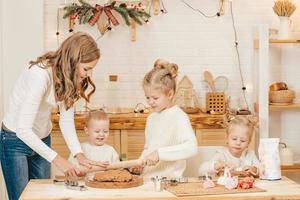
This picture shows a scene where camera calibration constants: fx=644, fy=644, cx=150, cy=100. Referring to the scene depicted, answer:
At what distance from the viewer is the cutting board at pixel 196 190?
2.85 meters

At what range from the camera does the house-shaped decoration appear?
516 centimetres

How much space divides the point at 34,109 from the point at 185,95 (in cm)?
215

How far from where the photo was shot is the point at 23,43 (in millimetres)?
5117

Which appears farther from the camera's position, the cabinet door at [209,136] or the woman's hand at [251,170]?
the cabinet door at [209,136]

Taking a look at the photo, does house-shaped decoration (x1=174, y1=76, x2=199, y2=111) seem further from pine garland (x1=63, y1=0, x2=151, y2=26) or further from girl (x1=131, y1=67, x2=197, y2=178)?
girl (x1=131, y1=67, x2=197, y2=178)

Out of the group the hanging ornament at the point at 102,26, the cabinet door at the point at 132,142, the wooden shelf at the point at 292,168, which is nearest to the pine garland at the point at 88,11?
the hanging ornament at the point at 102,26

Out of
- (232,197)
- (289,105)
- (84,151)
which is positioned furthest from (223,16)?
(232,197)

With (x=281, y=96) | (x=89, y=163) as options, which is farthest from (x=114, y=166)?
(x=281, y=96)

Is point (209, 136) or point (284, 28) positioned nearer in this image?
point (209, 136)

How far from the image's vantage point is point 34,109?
3.21 m

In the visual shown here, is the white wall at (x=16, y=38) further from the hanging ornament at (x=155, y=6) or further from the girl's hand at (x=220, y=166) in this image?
the girl's hand at (x=220, y=166)

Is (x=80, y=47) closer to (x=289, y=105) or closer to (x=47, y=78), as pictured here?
(x=47, y=78)

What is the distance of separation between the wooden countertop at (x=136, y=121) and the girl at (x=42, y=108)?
1.24 metres

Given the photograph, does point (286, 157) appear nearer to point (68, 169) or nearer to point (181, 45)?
point (181, 45)
